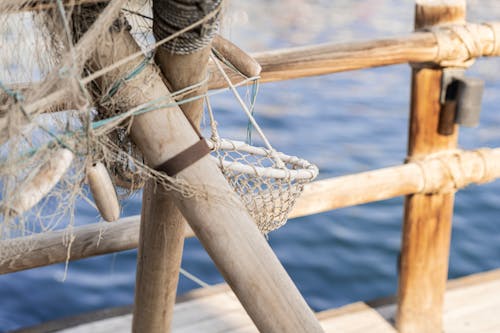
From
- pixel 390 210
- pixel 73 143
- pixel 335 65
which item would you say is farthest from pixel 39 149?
pixel 390 210

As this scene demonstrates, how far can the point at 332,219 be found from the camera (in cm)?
424

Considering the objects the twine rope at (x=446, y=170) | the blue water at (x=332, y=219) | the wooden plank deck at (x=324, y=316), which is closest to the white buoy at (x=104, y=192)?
the blue water at (x=332, y=219)

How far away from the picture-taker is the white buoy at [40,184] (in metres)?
0.78

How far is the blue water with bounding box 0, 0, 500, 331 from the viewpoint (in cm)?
350

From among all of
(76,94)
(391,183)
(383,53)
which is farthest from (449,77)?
(76,94)

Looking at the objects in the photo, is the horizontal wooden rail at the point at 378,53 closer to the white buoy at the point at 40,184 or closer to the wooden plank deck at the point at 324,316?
the wooden plank deck at the point at 324,316

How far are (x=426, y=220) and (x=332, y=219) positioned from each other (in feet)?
6.98

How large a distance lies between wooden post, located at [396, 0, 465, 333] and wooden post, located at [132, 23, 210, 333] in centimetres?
107

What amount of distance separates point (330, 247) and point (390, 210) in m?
0.63

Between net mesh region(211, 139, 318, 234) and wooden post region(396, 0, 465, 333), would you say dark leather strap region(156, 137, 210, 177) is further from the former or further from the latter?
wooden post region(396, 0, 465, 333)

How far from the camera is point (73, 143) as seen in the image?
0.83 meters

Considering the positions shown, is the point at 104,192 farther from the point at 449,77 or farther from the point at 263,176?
the point at 449,77

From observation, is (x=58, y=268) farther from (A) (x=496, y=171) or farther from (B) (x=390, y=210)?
(A) (x=496, y=171)

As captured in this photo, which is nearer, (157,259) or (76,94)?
(76,94)
